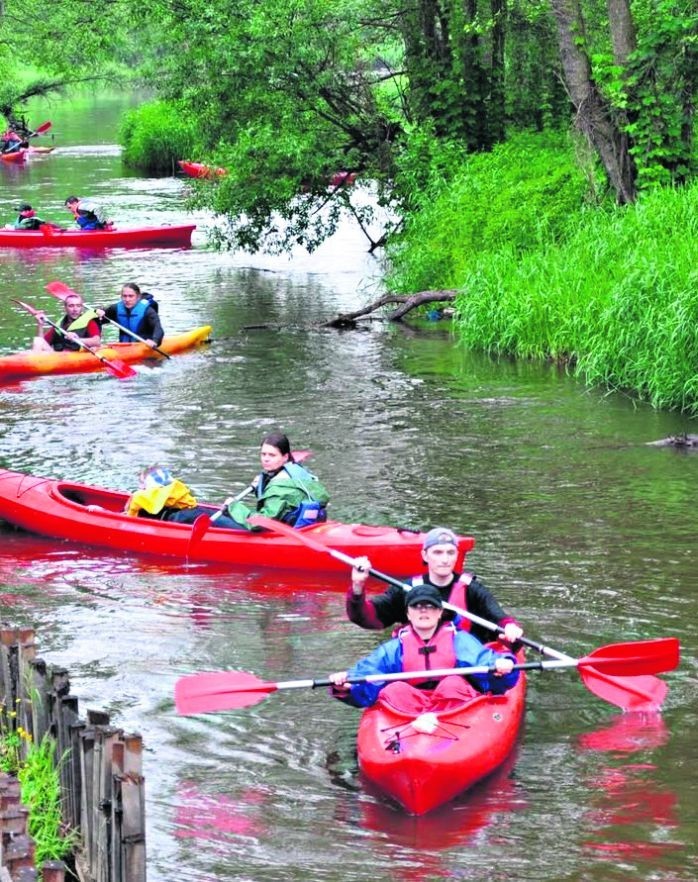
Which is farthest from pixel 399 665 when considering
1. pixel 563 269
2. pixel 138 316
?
pixel 138 316

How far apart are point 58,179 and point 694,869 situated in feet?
100

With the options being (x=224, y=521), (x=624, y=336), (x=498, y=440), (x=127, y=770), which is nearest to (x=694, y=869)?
(x=127, y=770)

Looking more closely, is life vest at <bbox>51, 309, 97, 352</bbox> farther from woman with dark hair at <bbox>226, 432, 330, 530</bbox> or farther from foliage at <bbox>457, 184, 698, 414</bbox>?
woman with dark hair at <bbox>226, 432, 330, 530</bbox>

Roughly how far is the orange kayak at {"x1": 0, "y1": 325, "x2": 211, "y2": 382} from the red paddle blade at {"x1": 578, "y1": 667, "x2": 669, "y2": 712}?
931 centimetres

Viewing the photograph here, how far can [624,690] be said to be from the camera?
6.94 m

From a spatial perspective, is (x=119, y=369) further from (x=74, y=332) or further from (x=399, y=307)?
(x=399, y=307)

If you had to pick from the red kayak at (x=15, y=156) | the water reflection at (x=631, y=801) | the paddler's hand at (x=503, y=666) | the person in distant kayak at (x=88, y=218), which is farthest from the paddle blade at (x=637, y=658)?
the red kayak at (x=15, y=156)

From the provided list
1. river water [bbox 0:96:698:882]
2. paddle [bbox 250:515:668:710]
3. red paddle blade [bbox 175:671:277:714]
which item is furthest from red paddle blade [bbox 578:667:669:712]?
red paddle blade [bbox 175:671:277:714]

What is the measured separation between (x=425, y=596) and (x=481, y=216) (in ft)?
38.3

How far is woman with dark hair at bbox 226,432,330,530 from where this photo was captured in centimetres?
920

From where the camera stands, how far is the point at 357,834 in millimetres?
5922

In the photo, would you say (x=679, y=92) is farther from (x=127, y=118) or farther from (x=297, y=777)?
(x=127, y=118)

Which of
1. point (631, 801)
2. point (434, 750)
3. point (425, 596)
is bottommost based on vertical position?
point (631, 801)

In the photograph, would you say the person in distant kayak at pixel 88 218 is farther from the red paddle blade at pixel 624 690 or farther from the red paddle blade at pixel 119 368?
the red paddle blade at pixel 624 690
